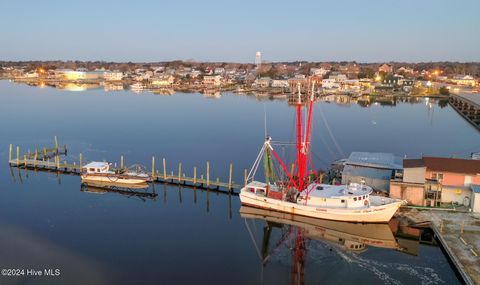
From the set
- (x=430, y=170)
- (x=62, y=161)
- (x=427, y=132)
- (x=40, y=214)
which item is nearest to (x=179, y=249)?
(x=40, y=214)

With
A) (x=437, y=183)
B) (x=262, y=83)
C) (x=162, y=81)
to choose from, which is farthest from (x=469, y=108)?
(x=162, y=81)

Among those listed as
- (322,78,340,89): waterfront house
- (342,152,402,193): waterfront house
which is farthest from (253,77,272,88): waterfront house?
(342,152,402,193): waterfront house

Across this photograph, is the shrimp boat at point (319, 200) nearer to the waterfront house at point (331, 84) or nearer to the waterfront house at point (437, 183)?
the waterfront house at point (437, 183)

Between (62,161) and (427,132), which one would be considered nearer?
(62,161)

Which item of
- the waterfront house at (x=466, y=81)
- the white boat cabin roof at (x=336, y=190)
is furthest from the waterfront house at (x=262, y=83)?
the white boat cabin roof at (x=336, y=190)

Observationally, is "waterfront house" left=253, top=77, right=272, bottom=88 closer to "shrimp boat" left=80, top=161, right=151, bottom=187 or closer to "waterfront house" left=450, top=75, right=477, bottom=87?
"waterfront house" left=450, top=75, right=477, bottom=87

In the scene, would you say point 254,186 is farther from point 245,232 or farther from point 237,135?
point 237,135

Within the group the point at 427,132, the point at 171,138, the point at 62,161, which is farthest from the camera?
the point at 427,132
